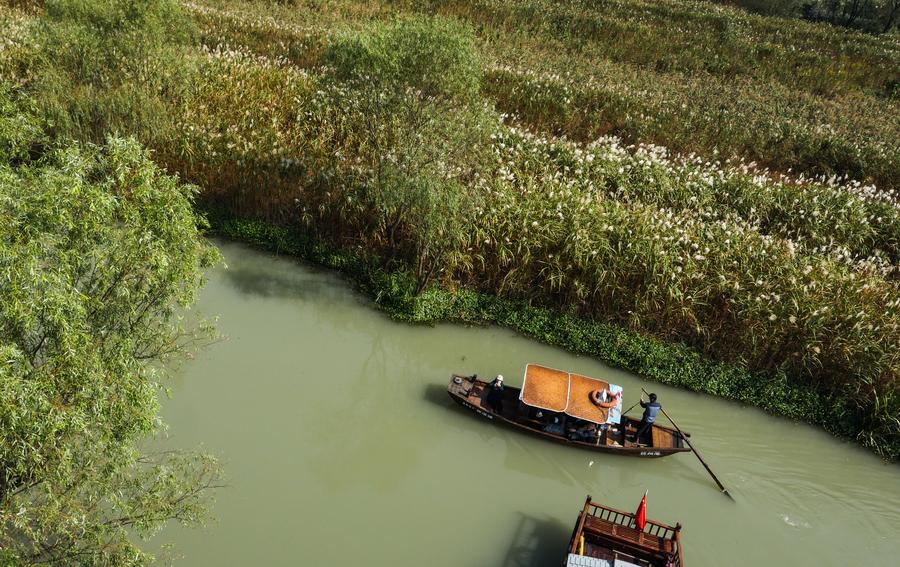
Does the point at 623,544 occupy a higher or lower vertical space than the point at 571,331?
lower

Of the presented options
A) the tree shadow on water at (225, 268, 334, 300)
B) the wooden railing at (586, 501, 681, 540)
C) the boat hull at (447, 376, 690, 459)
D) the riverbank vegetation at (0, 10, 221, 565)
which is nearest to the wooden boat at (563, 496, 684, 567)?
the wooden railing at (586, 501, 681, 540)

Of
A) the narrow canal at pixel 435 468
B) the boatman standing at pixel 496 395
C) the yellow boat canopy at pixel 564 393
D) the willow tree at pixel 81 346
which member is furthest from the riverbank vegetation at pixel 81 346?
the yellow boat canopy at pixel 564 393

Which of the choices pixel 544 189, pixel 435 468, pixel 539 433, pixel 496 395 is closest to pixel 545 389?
pixel 539 433

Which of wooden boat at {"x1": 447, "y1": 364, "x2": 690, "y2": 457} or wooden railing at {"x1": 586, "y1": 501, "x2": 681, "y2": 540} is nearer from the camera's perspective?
wooden railing at {"x1": 586, "y1": 501, "x2": 681, "y2": 540}

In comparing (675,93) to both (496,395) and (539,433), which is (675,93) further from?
(539,433)

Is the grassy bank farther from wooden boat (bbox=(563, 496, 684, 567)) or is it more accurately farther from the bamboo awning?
wooden boat (bbox=(563, 496, 684, 567))

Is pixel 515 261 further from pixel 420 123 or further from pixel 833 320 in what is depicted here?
pixel 833 320

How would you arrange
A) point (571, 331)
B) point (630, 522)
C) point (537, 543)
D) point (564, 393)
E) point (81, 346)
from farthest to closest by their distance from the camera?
point (571, 331) < point (564, 393) < point (537, 543) < point (630, 522) < point (81, 346)
